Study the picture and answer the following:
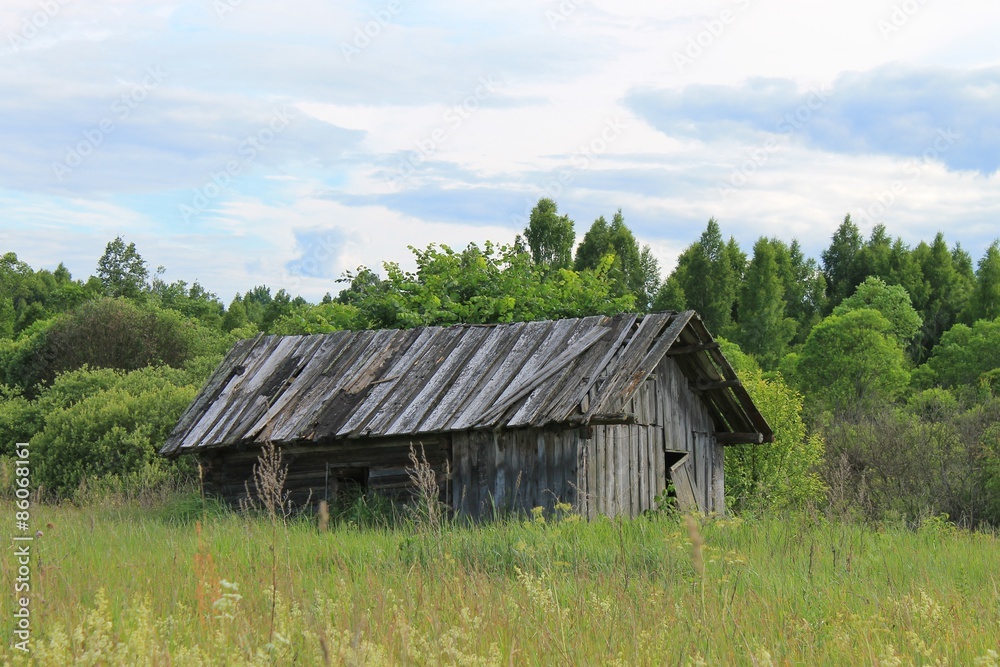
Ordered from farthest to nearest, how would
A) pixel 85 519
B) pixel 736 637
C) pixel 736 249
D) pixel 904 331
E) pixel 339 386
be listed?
pixel 736 249 → pixel 904 331 → pixel 339 386 → pixel 85 519 → pixel 736 637

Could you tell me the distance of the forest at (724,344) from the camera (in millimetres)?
23453

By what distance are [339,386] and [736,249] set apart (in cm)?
5365

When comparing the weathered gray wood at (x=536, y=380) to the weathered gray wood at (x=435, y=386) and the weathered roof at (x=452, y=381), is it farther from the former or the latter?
the weathered gray wood at (x=435, y=386)

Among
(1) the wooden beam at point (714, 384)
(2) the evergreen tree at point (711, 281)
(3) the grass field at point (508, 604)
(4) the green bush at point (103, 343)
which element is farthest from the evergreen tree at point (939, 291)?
(3) the grass field at point (508, 604)

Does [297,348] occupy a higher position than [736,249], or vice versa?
[736,249]

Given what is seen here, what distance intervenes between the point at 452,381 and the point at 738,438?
229 inches

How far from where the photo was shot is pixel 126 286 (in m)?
67.8

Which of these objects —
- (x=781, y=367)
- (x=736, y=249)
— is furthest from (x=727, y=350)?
(x=736, y=249)

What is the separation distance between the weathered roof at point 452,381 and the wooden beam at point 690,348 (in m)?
0.02

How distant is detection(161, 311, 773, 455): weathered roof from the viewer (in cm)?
1452

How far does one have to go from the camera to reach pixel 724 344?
49.0 metres

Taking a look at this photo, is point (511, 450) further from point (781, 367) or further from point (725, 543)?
point (781, 367)

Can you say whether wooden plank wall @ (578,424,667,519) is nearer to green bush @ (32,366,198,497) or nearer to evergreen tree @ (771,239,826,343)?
green bush @ (32,366,198,497)

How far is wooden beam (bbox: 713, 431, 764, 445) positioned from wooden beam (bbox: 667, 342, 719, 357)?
2119mm
